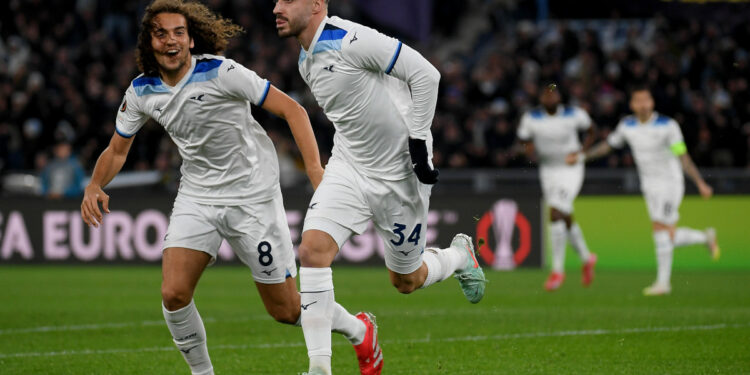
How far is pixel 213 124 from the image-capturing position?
6.61 m

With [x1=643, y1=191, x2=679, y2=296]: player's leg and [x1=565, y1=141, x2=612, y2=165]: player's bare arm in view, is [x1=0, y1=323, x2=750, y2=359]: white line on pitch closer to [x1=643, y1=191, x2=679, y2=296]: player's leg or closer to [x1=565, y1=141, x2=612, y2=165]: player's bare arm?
[x1=643, y1=191, x2=679, y2=296]: player's leg

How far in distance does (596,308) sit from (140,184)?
38.4 ft

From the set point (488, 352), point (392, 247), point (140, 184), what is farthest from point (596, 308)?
point (140, 184)

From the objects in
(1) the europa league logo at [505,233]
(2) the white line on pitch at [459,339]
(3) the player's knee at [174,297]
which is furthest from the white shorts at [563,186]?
(3) the player's knee at [174,297]

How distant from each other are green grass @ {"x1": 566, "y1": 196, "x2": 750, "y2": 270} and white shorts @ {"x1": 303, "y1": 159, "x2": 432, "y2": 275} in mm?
10660

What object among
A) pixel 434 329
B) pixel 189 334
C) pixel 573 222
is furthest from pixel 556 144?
pixel 189 334

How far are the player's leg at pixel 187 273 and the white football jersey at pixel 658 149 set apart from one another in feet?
26.7

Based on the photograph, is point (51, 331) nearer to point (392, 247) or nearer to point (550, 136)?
point (392, 247)

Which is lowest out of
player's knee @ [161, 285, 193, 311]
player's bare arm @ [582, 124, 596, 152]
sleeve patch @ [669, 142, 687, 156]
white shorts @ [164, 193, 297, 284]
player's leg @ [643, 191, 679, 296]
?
player's leg @ [643, 191, 679, 296]

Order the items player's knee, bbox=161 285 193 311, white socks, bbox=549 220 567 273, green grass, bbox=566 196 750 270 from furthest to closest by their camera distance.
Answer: green grass, bbox=566 196 750 270 < white socks, bbox=549 220 567 273 < player's knee, bbox=161 285 193 311

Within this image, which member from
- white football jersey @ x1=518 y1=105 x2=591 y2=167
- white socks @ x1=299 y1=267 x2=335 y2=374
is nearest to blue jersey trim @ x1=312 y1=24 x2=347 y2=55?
white socks @ x1=299 y1=267 x2=335 y2=374

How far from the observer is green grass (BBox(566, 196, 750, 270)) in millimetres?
16531

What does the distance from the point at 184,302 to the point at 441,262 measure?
181 cm

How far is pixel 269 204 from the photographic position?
22.2ft
